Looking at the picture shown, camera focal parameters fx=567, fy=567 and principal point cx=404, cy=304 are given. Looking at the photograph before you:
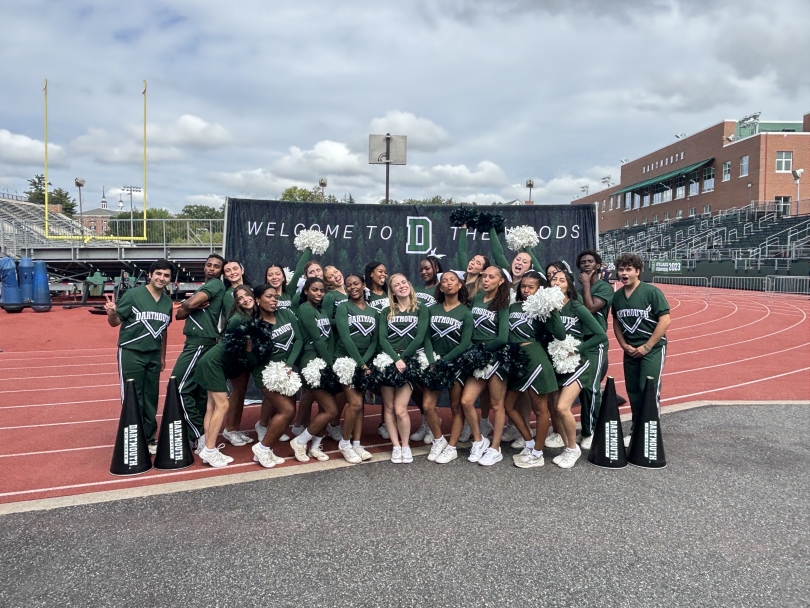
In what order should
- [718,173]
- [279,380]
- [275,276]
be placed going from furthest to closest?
1. [718,173]
2. [275,276]
3. [279,380]

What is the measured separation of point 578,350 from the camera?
16.1ft

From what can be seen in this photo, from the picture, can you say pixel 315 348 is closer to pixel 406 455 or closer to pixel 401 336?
pixel 401 336

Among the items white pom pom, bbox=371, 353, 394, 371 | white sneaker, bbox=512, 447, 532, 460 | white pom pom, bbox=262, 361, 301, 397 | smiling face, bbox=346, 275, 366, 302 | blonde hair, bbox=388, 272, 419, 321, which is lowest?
white sneaker, bbox=512, 447, 532, 460

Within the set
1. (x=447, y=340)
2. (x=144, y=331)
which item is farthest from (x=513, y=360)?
(x=144, y=331)

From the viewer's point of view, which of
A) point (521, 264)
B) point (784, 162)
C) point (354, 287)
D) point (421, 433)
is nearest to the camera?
point (354, 287)

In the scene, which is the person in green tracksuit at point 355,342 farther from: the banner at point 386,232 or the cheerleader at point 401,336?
the banner at point 386,232

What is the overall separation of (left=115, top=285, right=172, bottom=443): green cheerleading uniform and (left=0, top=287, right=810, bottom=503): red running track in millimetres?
622

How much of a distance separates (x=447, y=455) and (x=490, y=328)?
3.77 feet

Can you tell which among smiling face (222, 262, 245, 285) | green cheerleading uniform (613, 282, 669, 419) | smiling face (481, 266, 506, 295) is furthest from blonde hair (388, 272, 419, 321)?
green cheerleading uniform (613, 282, 669, 419)

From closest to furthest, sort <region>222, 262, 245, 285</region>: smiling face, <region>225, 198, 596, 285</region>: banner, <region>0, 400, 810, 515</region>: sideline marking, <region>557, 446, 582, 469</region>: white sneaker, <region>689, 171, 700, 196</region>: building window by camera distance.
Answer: <region>0, 400, 810, 515</region>: sideline marking, <region>557, 446, 582, 469</region>: white sneaker, <region>222, 262, 245, 285</region>: smiling face, <region>225, 198, 596, 285</region>: banner, <region>689, 171, 700, 196</region>: building window

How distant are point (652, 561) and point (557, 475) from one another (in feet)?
4.49

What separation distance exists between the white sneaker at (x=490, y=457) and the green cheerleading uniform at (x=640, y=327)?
1.31 m

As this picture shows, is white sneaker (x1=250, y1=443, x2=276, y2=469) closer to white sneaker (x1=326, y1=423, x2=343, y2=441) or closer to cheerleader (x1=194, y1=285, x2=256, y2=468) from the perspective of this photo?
cheerleader (x1=194, y1=285, x2=256, y2=468)

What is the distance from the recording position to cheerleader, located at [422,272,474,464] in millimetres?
4793
